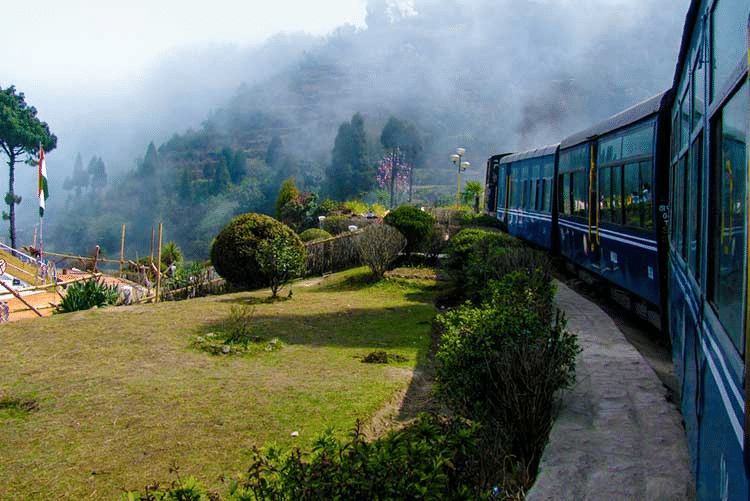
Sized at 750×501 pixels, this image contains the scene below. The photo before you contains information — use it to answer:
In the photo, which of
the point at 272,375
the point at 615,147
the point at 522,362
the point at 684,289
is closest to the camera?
the point at 684,289

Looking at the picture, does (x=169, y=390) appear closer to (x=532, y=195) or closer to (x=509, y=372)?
(x=509, y=372)

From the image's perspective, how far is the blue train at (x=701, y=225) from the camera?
241 cm

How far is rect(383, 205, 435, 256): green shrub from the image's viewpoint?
20.9 m

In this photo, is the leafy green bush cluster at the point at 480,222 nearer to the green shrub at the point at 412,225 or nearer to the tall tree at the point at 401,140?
the green shrub at the point at 412,225

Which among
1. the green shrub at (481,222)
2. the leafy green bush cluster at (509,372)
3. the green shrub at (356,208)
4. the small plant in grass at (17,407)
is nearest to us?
the leafy green bush cluster at (509,372)

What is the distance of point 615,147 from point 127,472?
27.8 ft

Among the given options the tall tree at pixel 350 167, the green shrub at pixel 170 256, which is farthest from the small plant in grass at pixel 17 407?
the tall tree at pixel 350 167

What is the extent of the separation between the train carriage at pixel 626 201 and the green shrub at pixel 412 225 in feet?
19.5

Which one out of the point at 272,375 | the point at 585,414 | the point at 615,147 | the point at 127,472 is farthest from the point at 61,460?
the point at 615,147

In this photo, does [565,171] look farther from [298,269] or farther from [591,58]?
[591,58]

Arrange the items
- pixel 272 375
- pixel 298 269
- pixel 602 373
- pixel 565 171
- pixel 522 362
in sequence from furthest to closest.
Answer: pixel 298 269, pixel 565 171, pixel 272 375, pixel 602 373, pixel 522 362

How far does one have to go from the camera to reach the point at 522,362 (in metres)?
5.85

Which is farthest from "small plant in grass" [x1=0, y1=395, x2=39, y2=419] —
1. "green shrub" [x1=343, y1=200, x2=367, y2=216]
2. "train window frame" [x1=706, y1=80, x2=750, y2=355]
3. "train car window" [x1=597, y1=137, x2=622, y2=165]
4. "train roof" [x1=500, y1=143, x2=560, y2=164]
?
"green shrub" [x1=343, y1=200, x2=367, y2=216]

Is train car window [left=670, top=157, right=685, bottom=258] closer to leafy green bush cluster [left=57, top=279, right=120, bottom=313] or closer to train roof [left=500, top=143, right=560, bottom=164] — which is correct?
train roof [left=500, top=143, right=560, bottom=164]
